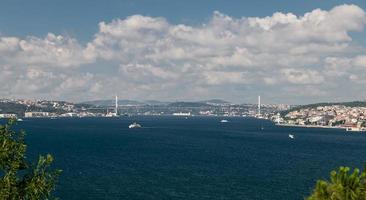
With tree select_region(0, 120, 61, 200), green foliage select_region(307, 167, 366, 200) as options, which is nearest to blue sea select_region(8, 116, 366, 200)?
green foliage select_region(307, 167, 366, 200)

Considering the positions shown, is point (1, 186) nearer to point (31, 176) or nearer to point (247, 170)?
point (31, 176)

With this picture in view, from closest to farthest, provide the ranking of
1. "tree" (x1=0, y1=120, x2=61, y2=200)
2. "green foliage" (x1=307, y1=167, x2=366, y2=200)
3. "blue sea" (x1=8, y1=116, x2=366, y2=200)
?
"tree" (x1=0, y1=120, x2=61, y2=200), "green foliage" (x1=307, y1=167, x2=366, y2=200), "blue sea" (x1=8, y1=116, x2=366, y2=200)

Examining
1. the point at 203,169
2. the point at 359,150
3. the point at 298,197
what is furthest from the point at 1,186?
the point at 359,150

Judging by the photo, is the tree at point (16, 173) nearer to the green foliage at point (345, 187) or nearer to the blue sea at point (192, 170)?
the green foliage at point (345, 187)

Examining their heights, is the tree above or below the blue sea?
above

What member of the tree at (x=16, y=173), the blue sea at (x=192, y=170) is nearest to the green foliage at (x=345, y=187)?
the tree at (x=16, y=173)

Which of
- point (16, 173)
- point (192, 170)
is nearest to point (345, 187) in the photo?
point (16, 173)

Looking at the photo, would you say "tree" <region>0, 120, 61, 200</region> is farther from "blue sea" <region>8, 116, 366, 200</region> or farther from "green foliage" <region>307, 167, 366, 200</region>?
"blue sea" <region>8, 116, 366, 200</region>

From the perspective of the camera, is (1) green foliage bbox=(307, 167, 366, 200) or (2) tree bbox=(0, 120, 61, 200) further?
(1) green foliage bbox=(307, 167, 366, 200)
